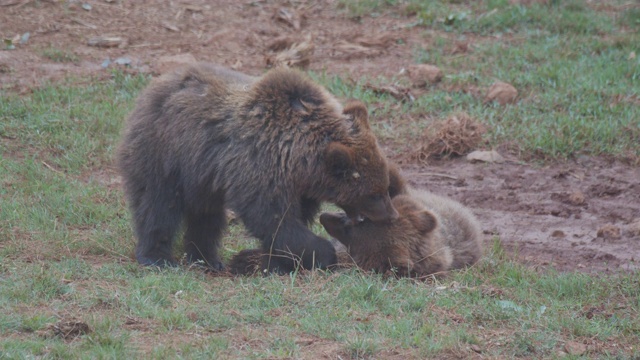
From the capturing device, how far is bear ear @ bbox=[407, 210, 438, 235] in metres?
7.64

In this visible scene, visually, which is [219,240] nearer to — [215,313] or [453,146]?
[215,313]

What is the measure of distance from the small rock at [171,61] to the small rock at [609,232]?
563 centimetres

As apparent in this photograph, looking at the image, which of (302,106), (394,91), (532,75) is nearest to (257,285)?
(302,106)

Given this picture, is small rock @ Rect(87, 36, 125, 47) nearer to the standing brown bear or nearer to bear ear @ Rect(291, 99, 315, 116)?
the standing brown bear

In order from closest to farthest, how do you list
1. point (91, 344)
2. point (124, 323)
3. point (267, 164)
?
1. point (91, 344)
2. point (124, 323)
3. point (267, 164)

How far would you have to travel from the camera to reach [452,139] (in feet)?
35.5

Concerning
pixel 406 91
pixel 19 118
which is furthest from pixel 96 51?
pixel 406 91

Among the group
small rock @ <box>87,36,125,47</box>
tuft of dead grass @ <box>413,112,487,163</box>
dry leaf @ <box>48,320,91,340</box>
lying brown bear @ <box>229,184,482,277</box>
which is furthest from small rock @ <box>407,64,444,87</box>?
dry leaf @ <box>48,320,91,340</box>

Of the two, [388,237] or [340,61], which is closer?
[388,237]

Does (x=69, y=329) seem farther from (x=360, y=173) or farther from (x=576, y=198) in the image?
(x=576, y=198)

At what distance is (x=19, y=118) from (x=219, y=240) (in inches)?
142

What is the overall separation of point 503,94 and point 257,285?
5990 mm

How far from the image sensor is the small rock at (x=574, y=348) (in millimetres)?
6016

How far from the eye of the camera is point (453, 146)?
10.8 meters
